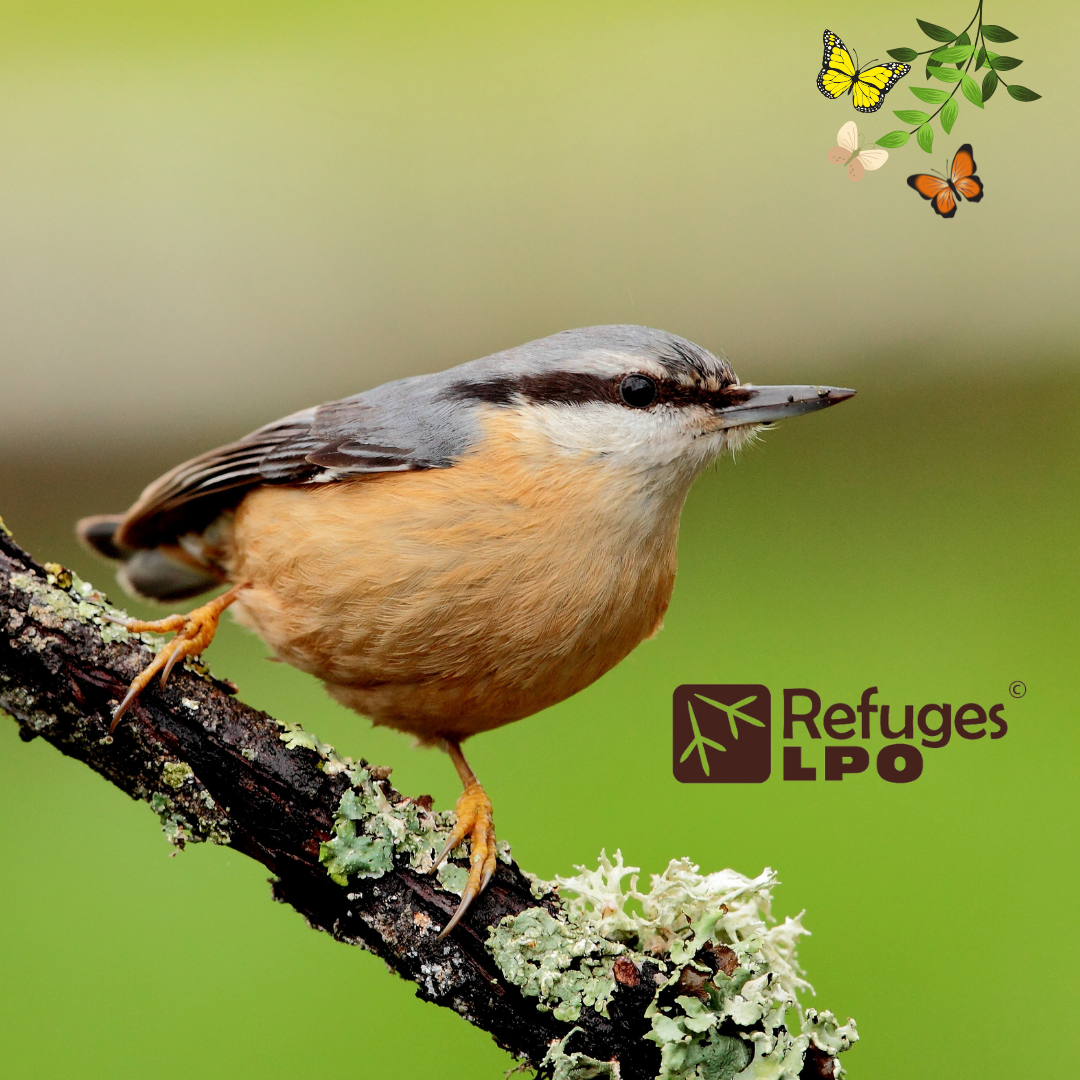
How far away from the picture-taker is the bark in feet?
5.89

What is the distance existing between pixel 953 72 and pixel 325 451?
5.72 feet

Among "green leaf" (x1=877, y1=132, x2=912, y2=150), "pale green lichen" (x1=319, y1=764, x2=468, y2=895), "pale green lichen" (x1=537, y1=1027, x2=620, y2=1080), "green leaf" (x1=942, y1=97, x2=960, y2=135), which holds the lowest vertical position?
"pale green lichen" (x1=537, y1=1027, x2=620, y2=1080)

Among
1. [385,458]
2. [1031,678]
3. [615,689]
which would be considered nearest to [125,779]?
[385,458]

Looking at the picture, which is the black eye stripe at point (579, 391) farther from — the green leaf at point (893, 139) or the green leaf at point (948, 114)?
the green leaf at point (948, 114)

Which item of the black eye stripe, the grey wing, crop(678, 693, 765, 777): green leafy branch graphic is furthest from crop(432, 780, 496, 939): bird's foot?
the black eye stripe

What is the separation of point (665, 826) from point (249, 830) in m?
2.21

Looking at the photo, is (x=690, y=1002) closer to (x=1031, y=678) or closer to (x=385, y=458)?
(x=385, y=458)

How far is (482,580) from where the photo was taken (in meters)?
2.00

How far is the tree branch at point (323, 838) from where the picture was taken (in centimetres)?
177

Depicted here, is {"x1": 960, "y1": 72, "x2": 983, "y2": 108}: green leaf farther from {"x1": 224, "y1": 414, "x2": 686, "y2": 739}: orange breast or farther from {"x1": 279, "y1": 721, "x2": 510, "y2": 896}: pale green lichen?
{"x1": 279, "y1": 721, "x2": 510, "y2": 896}: pale green lichen

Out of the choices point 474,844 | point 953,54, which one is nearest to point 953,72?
point 953,54

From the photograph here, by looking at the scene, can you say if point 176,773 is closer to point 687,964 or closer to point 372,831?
point 372,831

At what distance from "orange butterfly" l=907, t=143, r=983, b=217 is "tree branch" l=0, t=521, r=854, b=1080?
1.91 meters

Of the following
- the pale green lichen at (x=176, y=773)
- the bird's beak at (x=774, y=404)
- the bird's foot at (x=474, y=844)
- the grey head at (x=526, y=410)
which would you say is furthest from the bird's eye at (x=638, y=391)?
the pale green lichen at (x=176, y=773)
